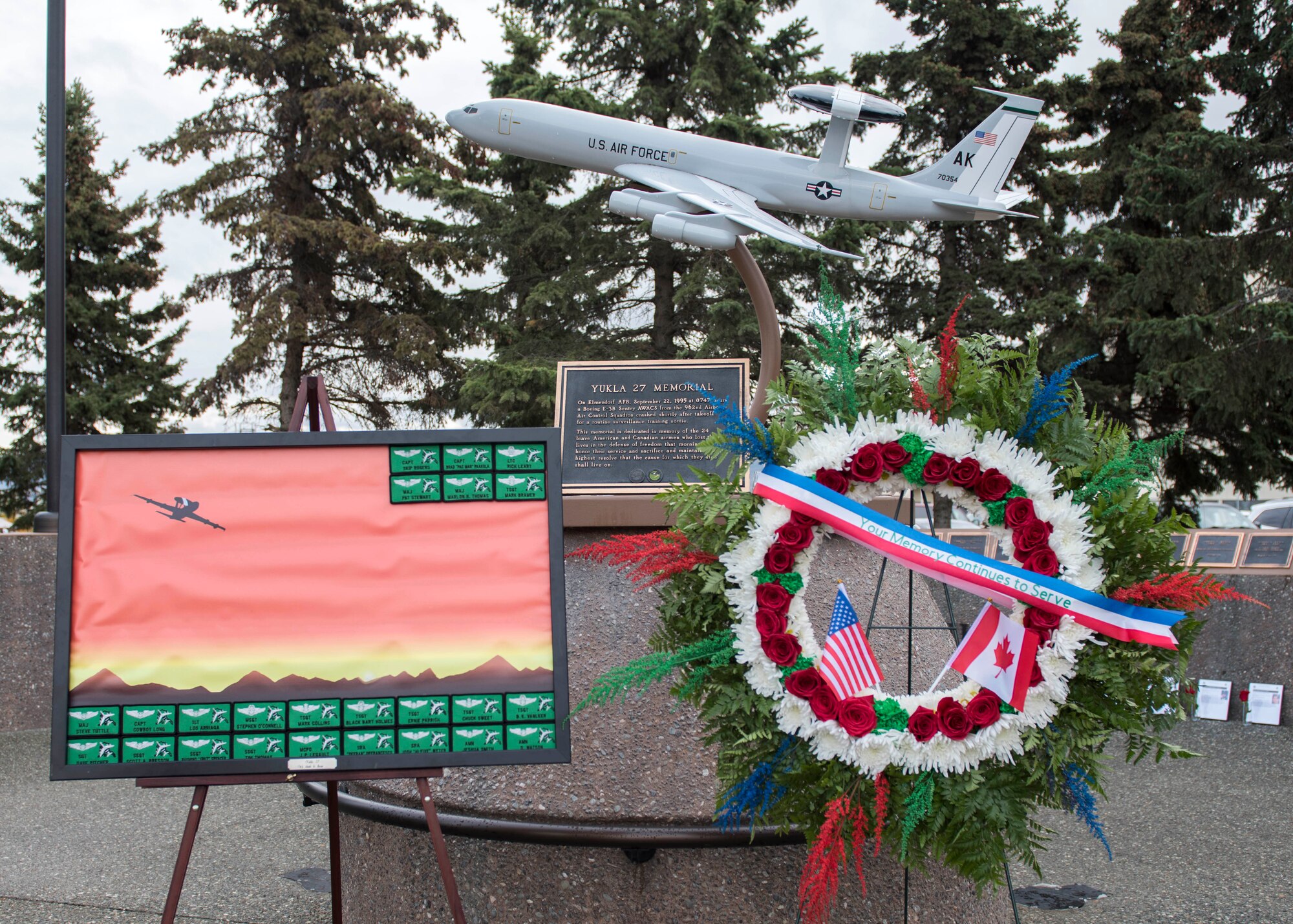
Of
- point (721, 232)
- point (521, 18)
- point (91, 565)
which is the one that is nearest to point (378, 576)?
point (91, 565)

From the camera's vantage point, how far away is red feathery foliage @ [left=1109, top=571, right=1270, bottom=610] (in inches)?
104

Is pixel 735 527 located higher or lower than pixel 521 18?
lower

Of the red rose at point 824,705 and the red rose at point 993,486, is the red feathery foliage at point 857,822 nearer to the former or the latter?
the red rose at point 824,705

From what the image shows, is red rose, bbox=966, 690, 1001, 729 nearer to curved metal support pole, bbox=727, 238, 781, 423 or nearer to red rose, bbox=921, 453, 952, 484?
red rose, bbox=921, 453, 952, 484

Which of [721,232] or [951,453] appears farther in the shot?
[721,232]

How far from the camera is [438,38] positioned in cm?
1991

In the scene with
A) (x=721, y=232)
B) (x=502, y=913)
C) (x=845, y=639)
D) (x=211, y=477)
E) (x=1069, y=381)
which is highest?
(x=721, y=232)

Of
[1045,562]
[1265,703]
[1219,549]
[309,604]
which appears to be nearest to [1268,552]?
[1219,549]

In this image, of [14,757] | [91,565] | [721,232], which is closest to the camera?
[91,565]

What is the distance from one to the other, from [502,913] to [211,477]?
5.88ft

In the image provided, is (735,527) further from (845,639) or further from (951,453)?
(951,453)

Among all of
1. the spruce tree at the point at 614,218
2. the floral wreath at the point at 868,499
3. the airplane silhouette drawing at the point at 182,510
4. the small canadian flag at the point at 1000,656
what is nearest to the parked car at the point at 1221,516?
the spruce tree at the point at 614,218

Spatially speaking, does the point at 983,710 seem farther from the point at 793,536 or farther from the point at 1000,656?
the point at 793,536

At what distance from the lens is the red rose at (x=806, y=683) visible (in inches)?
105
